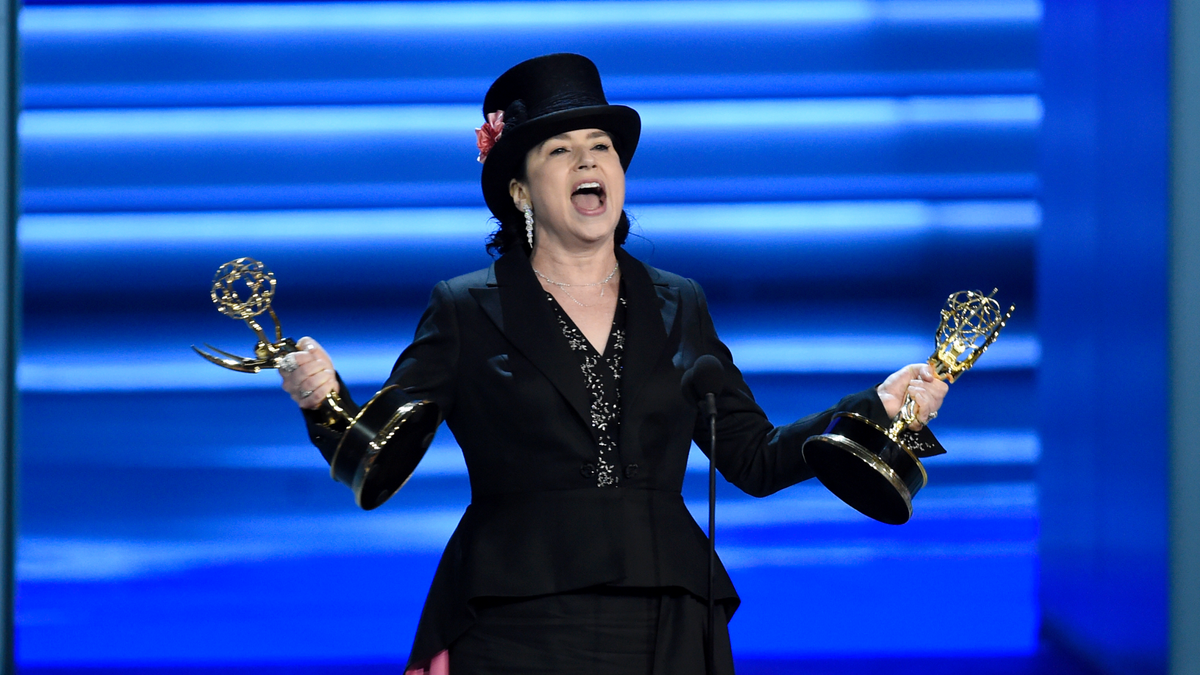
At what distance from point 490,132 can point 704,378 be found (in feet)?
1.88

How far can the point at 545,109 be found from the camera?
72.7 inches

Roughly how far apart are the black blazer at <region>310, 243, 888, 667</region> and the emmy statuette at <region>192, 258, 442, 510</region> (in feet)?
0.40

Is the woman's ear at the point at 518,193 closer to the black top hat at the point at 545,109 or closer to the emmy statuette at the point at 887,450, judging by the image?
the black top hat at the point at 545,109

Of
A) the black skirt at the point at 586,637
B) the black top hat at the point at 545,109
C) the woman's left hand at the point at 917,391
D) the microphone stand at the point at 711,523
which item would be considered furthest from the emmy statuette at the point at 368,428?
the woman's left hand at the point at 917,391

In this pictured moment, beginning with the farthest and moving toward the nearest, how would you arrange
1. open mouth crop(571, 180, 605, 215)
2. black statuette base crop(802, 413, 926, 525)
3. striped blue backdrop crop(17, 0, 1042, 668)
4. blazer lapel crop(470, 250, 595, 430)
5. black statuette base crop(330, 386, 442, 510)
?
striped blue backdrop crop(17, 0, 1042, 668) < open mouth crop(571, 180, 605, 215) < blazer lapel crop(470, 250, 595, 430) < black statuette base crop(802, 413, 926, 525) < black statuette base crop(330, 386, 442, 510)

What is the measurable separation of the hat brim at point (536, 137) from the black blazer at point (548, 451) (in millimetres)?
181

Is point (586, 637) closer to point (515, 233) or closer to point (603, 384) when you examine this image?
point (603, 384)

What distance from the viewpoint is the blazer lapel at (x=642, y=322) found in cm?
176

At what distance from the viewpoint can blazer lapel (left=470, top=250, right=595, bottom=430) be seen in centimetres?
173

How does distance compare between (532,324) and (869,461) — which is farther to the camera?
(532,324)


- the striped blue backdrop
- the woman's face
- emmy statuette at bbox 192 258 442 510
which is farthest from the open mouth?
the striped blue backdrop

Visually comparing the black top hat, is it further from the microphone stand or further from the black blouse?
the microphone stand

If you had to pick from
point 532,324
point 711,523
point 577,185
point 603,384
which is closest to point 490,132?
point 577,185

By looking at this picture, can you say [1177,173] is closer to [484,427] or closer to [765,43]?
[765,43]
